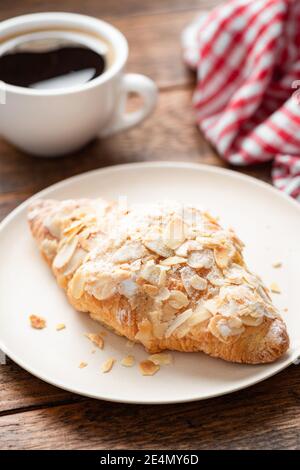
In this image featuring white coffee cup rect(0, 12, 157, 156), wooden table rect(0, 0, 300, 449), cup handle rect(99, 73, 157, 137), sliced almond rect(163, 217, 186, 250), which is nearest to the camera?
wooden table rect(0, 0, 300, 449)

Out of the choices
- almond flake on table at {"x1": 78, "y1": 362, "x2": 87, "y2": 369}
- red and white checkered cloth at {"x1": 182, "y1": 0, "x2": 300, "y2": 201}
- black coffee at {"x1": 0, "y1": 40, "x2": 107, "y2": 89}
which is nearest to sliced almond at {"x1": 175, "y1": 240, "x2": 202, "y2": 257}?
almond flake on table at {"x1": 78, "y1": 362, "x2": 87, "y2": 369}

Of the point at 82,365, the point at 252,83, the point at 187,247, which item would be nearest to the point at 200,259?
the point at 187,247

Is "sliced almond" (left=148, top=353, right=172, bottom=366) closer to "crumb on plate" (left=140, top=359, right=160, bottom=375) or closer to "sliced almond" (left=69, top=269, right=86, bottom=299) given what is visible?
"crumb on plate" (left=140, top=359, right=160, bottom=375)

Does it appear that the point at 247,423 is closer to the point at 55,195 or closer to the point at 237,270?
the point at 237,270

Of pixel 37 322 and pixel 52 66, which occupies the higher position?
pixel 52 66

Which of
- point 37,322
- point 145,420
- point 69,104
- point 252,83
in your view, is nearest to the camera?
point 145,420

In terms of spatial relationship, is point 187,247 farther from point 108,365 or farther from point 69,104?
point 69,104

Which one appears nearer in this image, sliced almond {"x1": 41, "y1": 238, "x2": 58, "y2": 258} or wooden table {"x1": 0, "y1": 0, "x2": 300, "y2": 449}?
wooden table {"x1": 0, "y1": 0, "x2": 300, "y2": 449}

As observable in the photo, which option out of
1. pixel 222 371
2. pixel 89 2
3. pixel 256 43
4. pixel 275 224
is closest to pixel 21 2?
pixel 89 2
